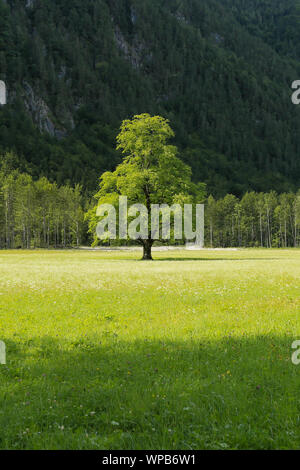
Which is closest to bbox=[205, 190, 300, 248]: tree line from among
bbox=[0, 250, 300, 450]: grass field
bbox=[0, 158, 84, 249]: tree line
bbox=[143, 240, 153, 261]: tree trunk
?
bbox=[0, 158, 84, 249]: tree line

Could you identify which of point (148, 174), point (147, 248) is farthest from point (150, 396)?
point (147, 248)

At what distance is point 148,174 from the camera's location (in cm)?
4256

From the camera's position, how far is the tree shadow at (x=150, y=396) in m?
5.06

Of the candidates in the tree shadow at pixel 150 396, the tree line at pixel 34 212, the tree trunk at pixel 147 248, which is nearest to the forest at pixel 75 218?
the tree line at pixel 34 212

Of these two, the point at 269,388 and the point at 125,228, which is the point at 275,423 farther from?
the point at 125,228

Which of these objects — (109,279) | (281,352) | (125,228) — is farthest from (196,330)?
(125,228)

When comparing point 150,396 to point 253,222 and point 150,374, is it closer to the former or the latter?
point 150,374

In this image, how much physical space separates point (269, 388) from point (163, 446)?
2.66m

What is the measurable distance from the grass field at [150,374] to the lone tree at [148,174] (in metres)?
29.7

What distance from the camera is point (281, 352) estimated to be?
854cm

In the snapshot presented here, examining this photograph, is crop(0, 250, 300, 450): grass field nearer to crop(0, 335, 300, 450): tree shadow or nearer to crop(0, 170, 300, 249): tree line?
crop(0, 335, 300, 450): tree shadow

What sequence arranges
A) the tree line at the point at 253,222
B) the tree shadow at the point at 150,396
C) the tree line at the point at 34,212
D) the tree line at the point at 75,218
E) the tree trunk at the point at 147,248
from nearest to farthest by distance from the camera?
the tree shadow at the point at 150,396 < the tree trunk at the point at 147,248 < the tree line at the point at 34,212 < the tree line at the point at 75,218 < the tree line at the point at 253,222

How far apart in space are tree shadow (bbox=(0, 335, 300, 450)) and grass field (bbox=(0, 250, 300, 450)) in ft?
0.07

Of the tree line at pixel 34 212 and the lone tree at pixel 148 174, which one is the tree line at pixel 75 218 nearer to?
the tree line at pixel 34 212
